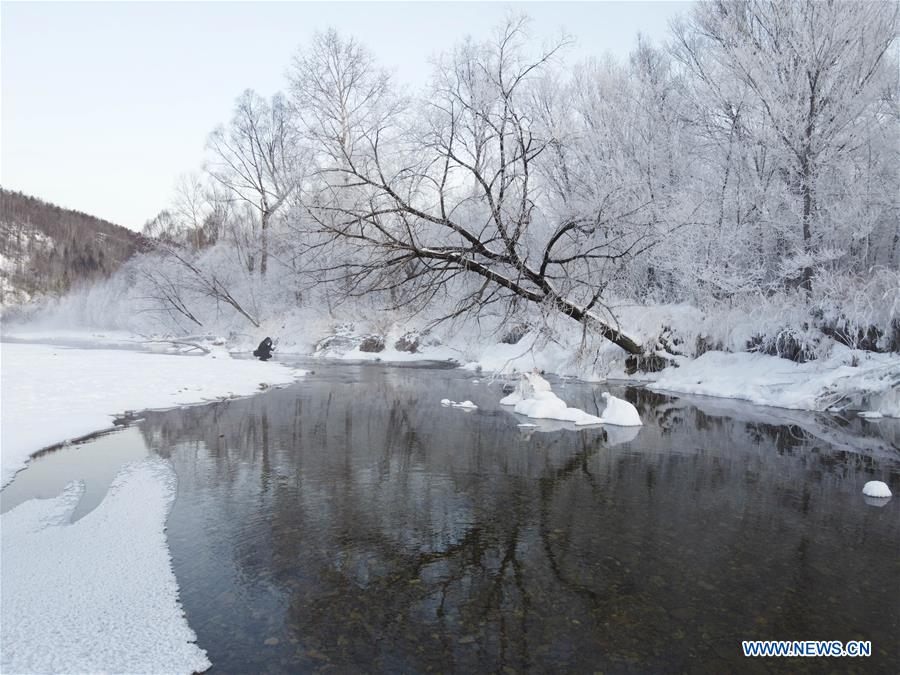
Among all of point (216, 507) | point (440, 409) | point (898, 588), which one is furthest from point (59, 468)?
point (898, 588)

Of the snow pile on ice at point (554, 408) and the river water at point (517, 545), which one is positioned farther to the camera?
the snow pile on ice at point (554, 408)

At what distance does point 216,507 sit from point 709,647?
449cm

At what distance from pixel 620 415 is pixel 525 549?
21.5 feet

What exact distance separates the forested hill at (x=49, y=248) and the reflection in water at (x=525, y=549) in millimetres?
84105

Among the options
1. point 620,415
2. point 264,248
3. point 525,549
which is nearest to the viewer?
point 525,549

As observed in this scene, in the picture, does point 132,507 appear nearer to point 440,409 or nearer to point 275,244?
point 440,409

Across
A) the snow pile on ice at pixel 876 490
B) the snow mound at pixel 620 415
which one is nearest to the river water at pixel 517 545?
the snow pile on ice at pixel 876 490

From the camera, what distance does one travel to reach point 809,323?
1471 centimetres

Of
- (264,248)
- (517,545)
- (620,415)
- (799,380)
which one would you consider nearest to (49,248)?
(264,248)

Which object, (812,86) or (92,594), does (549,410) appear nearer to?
(92,594)

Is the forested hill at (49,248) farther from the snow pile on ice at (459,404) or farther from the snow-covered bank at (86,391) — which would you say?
the snow pile on ice at (459,404)

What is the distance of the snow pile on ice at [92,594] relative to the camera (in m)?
2.98

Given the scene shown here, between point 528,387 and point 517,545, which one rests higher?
point 528,387

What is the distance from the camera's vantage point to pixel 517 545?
4.73 m
